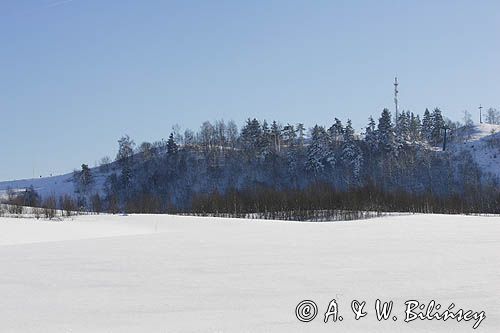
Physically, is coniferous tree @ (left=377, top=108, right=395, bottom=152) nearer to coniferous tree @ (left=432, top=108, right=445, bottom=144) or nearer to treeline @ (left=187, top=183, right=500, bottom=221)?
coniferous tree @ (left=432, top=108, right=445, bottom=144)

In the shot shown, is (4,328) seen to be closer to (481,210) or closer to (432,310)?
(432,310)

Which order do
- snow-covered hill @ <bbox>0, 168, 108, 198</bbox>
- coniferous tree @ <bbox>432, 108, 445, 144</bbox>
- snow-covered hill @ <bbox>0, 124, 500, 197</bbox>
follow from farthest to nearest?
snow-covered hill @ <bbox>0, 168, 108, 198</bbox> → coniferous tree @ <bbox>432, 108, 445, 144</bbox> → snow-covered hill @ <bbox>0, 124, 500, 197</bbox>

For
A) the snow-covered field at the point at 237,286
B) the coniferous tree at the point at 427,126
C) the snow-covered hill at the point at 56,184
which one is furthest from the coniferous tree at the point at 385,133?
the snow-covered field at the point at 237,286

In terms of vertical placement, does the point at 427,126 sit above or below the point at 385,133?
above

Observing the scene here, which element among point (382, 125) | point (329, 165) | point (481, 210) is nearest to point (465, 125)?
point (382, 125)

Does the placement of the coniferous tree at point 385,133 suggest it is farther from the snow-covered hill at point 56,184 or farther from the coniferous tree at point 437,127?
the snow-covered hill at point 56,184

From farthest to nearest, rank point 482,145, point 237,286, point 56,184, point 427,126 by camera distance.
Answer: point 56,184, point 427,126, point 482,145, point 237,286

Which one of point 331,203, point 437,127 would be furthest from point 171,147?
point 437,127

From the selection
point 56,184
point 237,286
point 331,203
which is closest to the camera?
point 237,286

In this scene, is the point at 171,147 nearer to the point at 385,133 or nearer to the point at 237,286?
the point at 385,133

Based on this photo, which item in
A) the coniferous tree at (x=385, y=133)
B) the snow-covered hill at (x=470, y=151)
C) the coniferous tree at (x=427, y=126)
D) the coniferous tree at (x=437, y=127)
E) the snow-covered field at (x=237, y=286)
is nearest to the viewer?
the snow-covered field at (x=237, y=286)

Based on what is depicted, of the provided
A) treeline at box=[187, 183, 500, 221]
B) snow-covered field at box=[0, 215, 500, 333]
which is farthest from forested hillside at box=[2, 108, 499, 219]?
snow-covered field at box=[0, 215, 500, 333]

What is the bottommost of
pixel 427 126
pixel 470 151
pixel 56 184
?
pixel 56 184

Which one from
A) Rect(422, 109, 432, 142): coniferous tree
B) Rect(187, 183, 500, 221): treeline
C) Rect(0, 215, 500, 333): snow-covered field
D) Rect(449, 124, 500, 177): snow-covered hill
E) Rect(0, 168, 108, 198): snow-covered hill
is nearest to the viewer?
Rect(0, 215, 500, 333): snow-covered field
